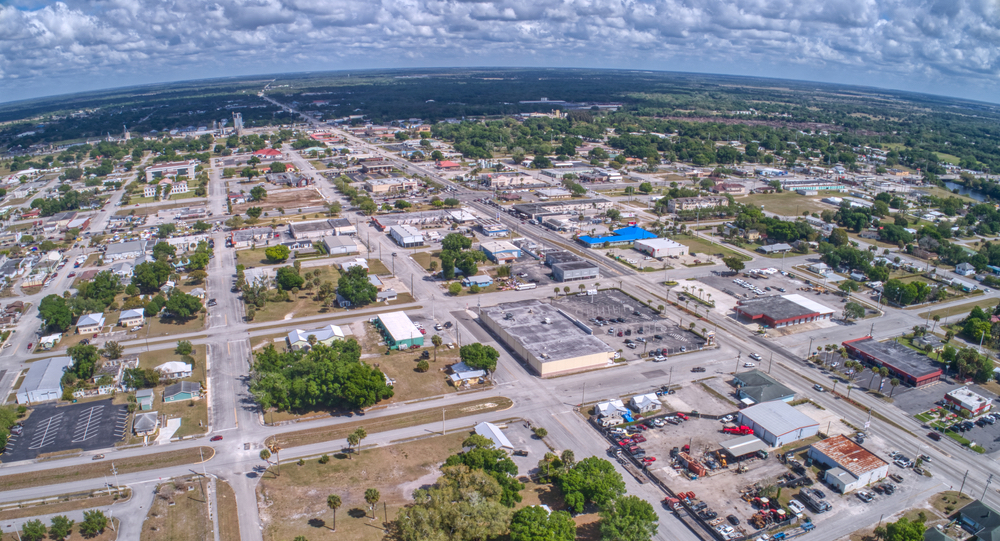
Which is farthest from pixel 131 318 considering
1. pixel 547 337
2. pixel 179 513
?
pixel 547 337

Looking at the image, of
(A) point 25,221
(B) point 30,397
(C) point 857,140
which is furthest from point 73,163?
(C) point 857,140

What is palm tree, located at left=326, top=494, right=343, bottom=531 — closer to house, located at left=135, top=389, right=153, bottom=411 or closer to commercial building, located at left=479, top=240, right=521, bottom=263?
house, located at left=135, top=389, right=153, bottom=411

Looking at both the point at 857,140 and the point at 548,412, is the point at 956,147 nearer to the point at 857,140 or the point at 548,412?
the point at 857,140

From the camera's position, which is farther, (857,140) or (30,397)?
(857,140)

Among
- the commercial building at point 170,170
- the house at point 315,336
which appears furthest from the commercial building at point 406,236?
the commercial building at point 170,170

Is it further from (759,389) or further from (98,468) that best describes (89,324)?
(759,389)

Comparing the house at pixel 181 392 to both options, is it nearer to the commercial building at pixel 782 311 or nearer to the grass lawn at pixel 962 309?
the commercial building at pixel 782 311
